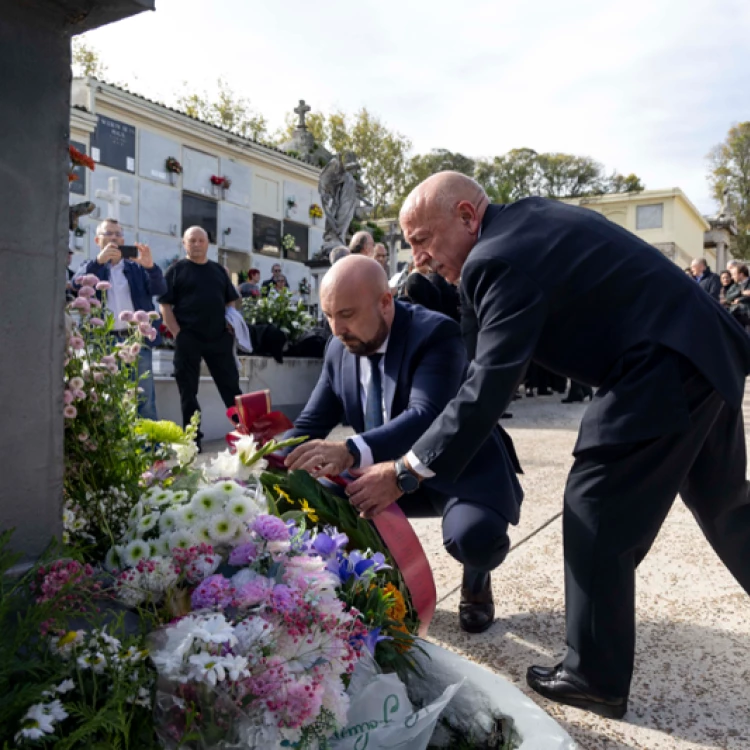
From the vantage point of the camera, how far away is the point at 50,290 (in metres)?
1.42

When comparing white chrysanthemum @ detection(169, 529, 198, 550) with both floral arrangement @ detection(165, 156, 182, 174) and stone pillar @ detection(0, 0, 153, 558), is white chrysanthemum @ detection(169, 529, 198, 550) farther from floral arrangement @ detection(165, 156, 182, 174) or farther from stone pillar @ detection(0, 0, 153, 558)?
floral arrangement @ detection(165, 156, 182, 174)

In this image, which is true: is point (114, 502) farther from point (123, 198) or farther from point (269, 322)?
point (123, 198)

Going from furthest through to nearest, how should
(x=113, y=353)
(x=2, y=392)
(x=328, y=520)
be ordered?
(x=328, y=520) → (x=113, y=353) → (x=2, y=392)

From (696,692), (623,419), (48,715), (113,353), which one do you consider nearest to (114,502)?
(113,353)

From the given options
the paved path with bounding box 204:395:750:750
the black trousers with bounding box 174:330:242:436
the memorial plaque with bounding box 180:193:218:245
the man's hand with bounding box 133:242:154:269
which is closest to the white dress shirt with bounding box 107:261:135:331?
the man's hand with bounding box 133:242:154:269

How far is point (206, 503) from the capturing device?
1.50 meters

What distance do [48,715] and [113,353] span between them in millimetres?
870

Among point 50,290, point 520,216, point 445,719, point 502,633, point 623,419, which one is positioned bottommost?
point 502,633

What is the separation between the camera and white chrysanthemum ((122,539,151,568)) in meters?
1.43

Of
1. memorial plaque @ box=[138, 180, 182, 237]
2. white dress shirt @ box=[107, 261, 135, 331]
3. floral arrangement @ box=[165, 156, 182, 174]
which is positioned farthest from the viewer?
floral arrangement @ box=[165, 156, 182, 174]

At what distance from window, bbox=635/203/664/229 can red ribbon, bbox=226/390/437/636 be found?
5483 cm

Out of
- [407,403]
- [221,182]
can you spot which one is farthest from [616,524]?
[221,182]

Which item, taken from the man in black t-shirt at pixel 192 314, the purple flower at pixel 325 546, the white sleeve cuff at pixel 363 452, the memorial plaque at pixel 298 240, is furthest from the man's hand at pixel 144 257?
the memorial plaque at pixel 298 240

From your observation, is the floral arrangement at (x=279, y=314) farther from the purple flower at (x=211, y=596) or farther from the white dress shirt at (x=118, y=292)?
the purple flower at (x=211, y=596)
